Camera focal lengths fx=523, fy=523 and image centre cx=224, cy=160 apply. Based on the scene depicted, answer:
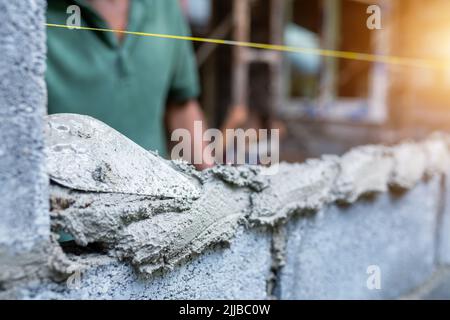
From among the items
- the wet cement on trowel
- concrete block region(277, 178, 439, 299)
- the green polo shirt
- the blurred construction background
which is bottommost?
concrete block region(277, 178, 439, 299)

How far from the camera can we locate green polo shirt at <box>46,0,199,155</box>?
Result: 1.90 meters

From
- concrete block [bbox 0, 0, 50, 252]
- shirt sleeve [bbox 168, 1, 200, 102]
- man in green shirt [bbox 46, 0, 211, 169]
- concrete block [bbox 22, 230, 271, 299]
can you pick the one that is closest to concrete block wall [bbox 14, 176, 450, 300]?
concrete block [bbox 22, 230, 271, 299]

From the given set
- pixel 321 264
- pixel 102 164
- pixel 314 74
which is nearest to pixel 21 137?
pixel 102 164

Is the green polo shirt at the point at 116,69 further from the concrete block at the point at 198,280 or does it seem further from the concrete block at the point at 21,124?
the concrete block at the point at 21,124

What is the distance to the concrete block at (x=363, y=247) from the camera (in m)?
1.74

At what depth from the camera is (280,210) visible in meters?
1.53

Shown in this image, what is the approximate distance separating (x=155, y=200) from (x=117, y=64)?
1.07 meters

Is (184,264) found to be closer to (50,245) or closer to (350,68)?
(50,245)

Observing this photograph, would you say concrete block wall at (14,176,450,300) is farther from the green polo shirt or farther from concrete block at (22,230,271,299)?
the green polo shirt

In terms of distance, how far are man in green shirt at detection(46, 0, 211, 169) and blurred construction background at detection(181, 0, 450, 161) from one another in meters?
3.27

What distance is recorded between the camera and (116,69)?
2.08 meters

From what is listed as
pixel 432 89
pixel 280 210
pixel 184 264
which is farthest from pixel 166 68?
pixel 432 89

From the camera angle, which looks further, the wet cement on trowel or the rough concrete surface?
the wet cement on trowel
